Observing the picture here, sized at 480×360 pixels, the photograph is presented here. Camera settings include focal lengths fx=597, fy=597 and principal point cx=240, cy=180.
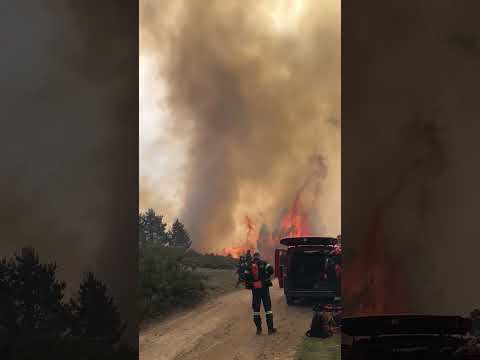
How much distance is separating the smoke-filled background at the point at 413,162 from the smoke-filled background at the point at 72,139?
2865 mm

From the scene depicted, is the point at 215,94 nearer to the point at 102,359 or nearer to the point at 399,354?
the point at 102,359

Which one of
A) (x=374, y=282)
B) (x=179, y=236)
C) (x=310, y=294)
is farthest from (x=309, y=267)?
(x=179, y=236)

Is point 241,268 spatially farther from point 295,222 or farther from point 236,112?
point 236,112

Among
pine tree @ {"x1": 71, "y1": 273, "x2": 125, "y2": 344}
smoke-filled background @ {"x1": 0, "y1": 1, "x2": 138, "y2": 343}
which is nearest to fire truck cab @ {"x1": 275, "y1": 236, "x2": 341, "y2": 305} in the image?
smoke-filled background @ {"x1": 0, "y1": 1, "x2": 138, "y2": 343}

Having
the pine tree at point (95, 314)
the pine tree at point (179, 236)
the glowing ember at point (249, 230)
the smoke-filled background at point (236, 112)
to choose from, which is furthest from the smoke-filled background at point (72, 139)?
the glowing ember at point (249, 230)

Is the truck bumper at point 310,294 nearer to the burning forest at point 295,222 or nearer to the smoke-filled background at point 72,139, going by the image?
the burning forest at point 295,222

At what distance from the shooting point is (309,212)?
7.80m

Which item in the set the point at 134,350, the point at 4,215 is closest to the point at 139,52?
the point at 4,215

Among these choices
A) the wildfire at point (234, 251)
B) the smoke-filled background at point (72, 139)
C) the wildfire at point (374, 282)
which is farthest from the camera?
the wildfire at point (234, 251)

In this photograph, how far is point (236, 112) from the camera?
8.12 meters

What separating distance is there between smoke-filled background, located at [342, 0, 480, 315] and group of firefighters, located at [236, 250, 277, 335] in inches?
38.8

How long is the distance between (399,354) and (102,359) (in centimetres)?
534

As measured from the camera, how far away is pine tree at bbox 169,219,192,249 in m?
8.11

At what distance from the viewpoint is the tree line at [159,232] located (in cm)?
789
